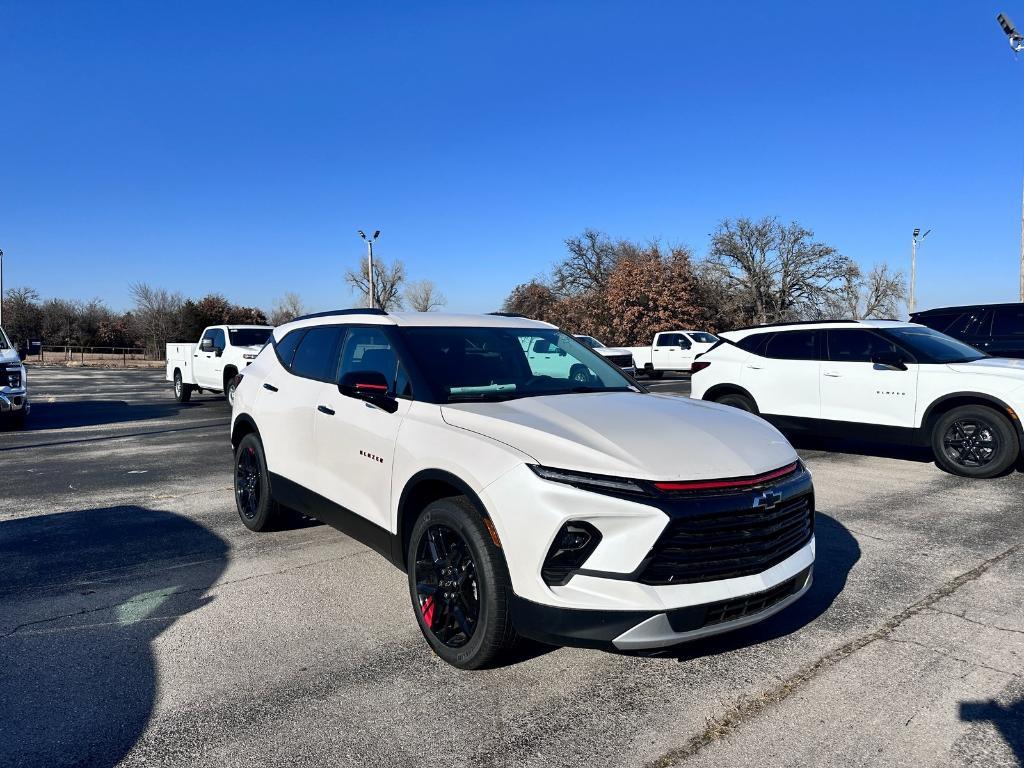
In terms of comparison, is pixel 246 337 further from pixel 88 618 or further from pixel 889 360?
pixel 889 360

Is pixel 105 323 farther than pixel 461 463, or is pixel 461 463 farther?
pixel 105 323

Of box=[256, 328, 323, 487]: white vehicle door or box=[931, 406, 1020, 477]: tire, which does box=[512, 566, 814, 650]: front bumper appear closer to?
box=[256, 328, 323, 487]: white vehicle door

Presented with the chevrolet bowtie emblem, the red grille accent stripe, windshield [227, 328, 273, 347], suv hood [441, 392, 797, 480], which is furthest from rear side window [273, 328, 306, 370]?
windshield [227, 328, 273, 347]

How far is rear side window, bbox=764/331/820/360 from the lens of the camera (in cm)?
932

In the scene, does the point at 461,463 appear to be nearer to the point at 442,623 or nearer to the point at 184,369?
the point at 442,623

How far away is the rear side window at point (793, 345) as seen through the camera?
9320 mm

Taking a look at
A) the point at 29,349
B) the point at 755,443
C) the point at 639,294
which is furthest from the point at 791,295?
the point at 755,443

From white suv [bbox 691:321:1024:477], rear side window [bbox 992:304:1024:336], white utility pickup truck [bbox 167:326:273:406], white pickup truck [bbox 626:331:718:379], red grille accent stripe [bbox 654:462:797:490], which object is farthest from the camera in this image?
white pickup truck [bbox 626:331:718:379]

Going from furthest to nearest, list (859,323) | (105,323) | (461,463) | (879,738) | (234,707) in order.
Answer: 1. (105,323)
2. (859,323)
3. (461,463)
4. (234,707)
5. (879,738)

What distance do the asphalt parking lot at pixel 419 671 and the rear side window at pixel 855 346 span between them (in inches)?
129

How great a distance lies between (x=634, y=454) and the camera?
3.12m

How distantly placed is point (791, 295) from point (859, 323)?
163 feet

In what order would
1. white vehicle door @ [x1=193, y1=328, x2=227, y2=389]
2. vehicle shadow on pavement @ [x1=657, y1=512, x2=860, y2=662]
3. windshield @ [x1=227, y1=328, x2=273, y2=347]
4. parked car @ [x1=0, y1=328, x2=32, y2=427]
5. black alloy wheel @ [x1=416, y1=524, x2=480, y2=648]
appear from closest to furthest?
black alloy wheel @ [x1=416, y1=524, x2=480, y2=648] < vehicle shadow on pavement @ [x1=657, y1=512, x2=860, y2=662] < parked car @ [x1=0, y1=328, x2=32, y2=427] < windshield @ [x1=227, y1=328, x2=273, y2=347] < white vehicle door @ [x1=193, y1=328, x2=227, y2=389]

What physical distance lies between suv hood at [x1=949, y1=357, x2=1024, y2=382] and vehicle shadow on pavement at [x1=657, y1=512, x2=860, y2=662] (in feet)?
10.3
